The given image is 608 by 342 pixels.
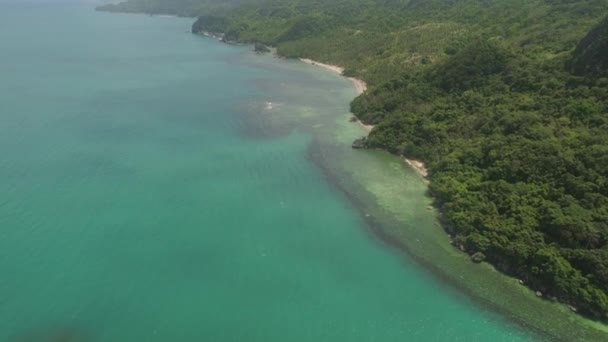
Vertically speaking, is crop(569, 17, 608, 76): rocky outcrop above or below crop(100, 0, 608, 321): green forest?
above

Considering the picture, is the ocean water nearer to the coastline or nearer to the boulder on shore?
the coastline

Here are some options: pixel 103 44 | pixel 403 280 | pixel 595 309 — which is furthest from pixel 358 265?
pixel 103 44

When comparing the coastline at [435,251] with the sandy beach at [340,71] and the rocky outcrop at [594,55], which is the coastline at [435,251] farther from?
the sandy beach at [340,71]

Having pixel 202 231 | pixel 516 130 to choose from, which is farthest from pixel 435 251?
pixel 202 231

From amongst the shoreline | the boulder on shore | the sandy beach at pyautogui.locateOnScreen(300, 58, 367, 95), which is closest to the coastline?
the shoreline

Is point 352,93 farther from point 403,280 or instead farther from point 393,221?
point 403,280
